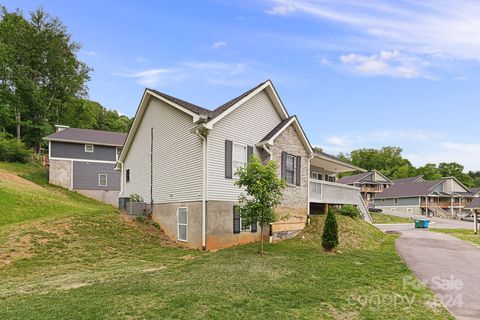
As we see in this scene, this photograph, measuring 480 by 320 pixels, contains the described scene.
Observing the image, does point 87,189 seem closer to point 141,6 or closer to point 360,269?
point 141,6

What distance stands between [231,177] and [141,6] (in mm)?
9984

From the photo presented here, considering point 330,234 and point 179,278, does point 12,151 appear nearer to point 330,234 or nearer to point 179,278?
point 179,278

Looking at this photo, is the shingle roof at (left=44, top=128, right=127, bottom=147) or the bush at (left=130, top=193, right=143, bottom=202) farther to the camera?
the shingle roof at (left=44, top=128, right=127, bottom=147)

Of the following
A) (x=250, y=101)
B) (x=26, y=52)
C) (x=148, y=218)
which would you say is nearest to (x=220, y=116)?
(x=250, y=101)

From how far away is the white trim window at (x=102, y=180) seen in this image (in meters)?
33.4

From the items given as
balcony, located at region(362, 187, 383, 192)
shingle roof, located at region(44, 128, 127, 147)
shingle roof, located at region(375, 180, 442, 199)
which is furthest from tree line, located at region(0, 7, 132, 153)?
shingle roof, located at region(375, 180, 442, 199)

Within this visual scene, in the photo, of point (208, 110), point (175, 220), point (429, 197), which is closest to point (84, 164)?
point (175, 220)

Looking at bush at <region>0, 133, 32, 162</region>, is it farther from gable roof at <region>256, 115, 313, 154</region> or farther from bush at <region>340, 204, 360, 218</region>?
bush at <region>340, 204, 360, 218</region>

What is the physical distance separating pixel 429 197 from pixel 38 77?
71564 mm

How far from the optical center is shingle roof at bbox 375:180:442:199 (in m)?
63.8

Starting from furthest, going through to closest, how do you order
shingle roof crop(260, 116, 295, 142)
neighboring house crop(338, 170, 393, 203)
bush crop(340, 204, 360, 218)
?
neighboring house crop(338, 170, 393, 203) → bush crop(340, 204, 360, 218) → shingle roof crop(260, 116, 295, 142)

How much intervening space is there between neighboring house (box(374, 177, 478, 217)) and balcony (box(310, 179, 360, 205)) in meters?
47.7

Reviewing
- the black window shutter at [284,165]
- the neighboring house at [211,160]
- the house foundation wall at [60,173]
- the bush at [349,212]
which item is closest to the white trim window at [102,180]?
the house foundation wall at [60,173]

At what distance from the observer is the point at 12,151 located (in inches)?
1390
